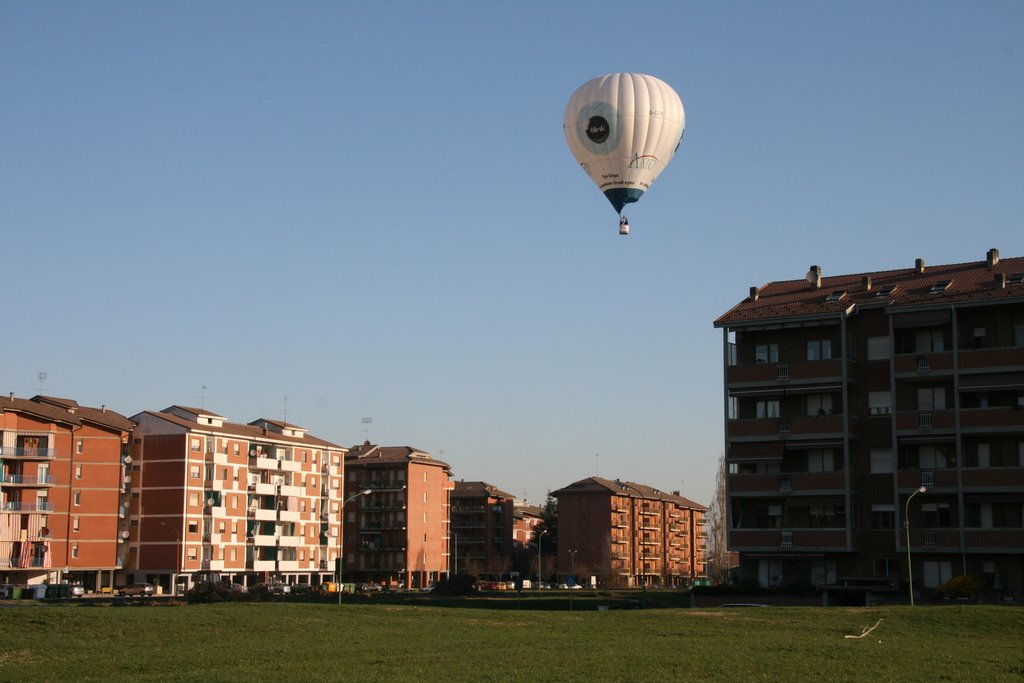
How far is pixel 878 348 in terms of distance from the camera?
2798 inches

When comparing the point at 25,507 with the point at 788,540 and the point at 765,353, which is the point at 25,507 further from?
the point at 788,540

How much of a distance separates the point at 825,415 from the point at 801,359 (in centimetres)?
367

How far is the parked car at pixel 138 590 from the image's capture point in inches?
4132

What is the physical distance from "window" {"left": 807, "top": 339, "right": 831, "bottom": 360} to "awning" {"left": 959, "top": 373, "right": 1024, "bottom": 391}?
25.5ft

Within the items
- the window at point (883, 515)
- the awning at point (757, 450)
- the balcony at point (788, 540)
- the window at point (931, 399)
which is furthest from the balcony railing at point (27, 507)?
the window at point (931, 399)

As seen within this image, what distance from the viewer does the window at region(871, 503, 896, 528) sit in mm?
69312

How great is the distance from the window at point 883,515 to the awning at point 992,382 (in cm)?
789

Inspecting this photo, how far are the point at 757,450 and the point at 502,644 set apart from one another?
3493 cm

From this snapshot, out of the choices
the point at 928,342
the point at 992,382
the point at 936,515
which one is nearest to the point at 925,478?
the point at 936,515

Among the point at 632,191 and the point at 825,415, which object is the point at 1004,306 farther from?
the point at 632,191

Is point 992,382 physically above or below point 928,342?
below

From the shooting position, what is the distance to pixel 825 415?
7088cm

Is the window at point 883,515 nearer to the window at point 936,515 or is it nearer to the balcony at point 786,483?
the window at point 936,515

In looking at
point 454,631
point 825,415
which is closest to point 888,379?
point 825,415
